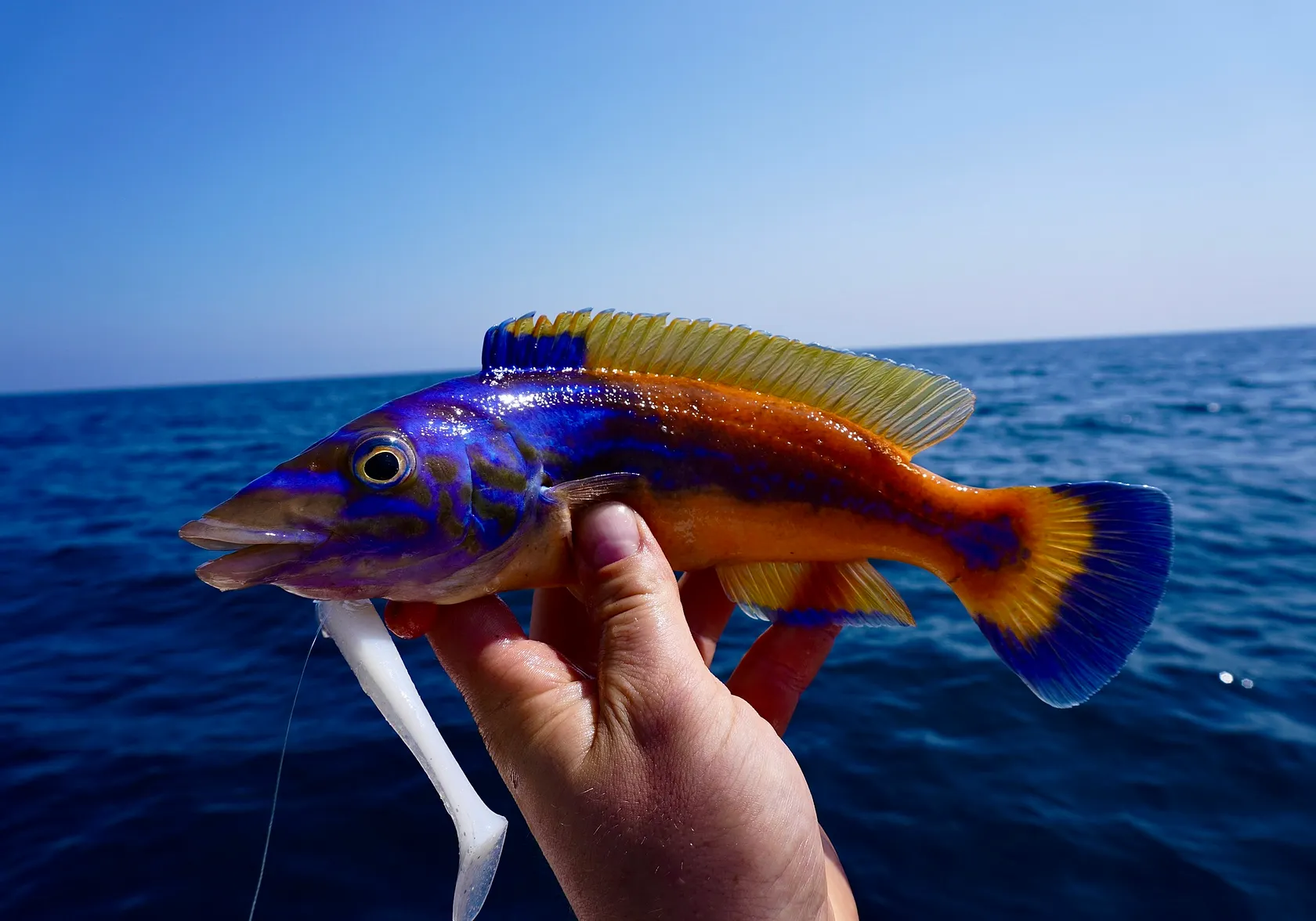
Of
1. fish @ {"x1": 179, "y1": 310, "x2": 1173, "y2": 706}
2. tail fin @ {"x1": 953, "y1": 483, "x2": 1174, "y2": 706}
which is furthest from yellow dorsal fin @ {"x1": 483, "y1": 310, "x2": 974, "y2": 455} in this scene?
tail fin @ {"x1": 953, "y1": 483, "x2": 1174, "y2": 706}

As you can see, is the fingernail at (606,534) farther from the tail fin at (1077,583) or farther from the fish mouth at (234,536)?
the tail fin at (1077,583)

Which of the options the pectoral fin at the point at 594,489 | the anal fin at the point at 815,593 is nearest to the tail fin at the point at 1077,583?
the anal fin at the point at 815,593

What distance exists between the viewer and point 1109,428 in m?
22.5

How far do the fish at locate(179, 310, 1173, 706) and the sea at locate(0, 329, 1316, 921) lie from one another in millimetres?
3022

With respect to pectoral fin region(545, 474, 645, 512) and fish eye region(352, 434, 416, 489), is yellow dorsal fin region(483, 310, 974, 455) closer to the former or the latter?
pectoral fin region(545, 474, 645, 512)

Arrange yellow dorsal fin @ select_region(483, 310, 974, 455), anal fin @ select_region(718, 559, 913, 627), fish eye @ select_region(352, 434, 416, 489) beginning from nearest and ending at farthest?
fish eye @ select_region(352, 434, 416, 489), yellow dorsal fin @ select_region(483, 310, 974, 455), anal fin @ select_region(718, 559, 913, 627)

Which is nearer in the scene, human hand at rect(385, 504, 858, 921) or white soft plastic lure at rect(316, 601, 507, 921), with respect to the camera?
human hand at rect(385, 504, 858, 921)

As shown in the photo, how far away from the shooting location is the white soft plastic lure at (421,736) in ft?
7.43

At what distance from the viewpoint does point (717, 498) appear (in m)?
2.81

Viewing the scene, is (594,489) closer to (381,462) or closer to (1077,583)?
(381,462)

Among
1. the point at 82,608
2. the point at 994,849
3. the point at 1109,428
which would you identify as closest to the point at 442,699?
the point at 994,849

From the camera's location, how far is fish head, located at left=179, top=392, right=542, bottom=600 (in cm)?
234

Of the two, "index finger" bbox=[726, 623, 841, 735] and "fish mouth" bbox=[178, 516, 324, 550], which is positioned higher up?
"fish mouth" bbox=[178, 516, 324, 550]

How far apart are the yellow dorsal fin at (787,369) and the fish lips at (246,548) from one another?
122 cm
